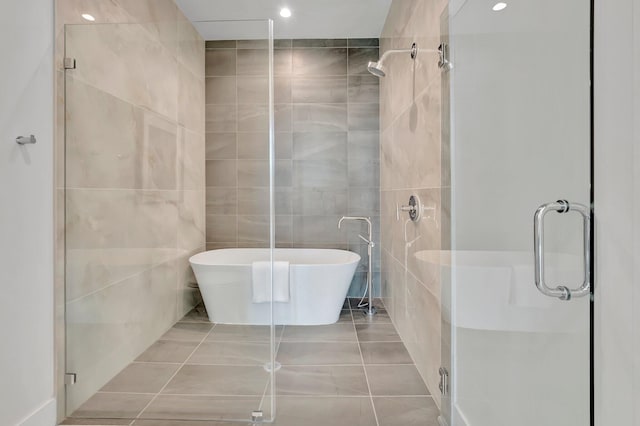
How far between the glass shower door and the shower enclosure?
3.27 feet

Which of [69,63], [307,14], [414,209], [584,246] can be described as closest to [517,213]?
[584,246]

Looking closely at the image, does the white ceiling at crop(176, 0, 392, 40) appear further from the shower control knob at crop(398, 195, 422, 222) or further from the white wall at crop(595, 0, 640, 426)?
the white wall at crop(595, 0, 640, 426)

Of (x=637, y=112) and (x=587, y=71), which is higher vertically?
(x=587, y=71)

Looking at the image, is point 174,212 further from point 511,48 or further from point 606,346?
point 606,346

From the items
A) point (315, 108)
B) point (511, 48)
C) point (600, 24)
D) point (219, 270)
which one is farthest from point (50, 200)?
point (315, 108)

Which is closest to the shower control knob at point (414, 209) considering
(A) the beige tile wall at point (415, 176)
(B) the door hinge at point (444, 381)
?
(A) the beige tile wall at point (415, 176)

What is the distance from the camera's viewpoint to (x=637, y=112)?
31.3 inches

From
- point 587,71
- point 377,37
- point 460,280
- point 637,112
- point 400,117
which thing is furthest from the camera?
point 377,37

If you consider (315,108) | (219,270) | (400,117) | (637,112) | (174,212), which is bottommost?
(219,270)

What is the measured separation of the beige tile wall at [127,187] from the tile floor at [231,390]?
0.11 meters

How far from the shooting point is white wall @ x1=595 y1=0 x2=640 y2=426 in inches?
31.7

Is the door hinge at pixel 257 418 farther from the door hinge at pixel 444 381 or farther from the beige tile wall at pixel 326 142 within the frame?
the beige tile wall at pixel 326 142

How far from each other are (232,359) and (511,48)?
1933 mm

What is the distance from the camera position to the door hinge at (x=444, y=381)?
189 cm
